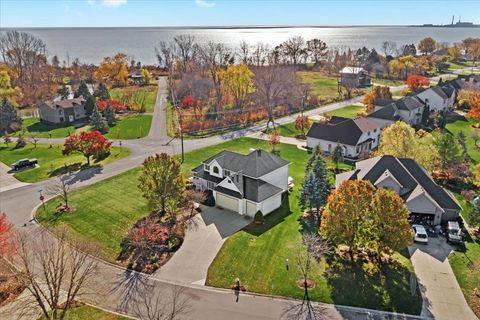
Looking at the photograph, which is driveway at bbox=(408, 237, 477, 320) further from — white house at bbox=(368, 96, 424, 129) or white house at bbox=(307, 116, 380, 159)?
white house at bbox=(368, 96, 424, 129)

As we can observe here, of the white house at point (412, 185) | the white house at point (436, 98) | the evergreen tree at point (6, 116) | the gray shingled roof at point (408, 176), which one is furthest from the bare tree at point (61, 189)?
the white house at point (436, 98)

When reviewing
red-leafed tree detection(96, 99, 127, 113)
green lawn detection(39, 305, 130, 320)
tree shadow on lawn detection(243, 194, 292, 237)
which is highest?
red-leafed tree detection(96, 99, 127, 113)

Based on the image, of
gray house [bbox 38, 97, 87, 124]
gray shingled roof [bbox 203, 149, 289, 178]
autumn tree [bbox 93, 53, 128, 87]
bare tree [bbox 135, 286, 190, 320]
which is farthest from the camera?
autumn tree [bbox 93, 53, 128, 87]

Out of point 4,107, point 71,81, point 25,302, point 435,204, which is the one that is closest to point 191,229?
point 25,302

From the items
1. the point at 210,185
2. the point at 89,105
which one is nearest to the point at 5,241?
the point at 210,185

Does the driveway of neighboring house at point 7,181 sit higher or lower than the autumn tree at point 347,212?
lower

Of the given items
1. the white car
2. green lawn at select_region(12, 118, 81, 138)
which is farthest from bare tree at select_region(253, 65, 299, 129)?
the white car

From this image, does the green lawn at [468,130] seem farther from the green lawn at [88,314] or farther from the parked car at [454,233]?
the green lawn at [88,314]

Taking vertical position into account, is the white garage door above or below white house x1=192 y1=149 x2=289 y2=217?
below
